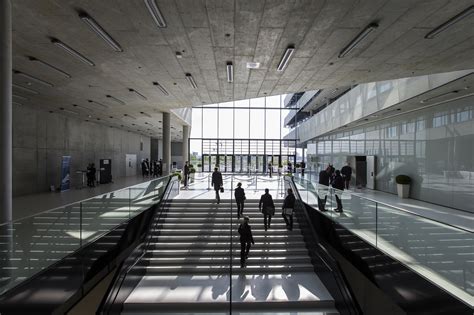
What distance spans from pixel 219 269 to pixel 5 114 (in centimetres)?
758

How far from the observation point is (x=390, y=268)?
6.44 metres

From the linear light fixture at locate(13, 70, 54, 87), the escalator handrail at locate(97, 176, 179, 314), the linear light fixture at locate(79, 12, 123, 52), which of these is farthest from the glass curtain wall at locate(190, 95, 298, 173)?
the linear light fixture at locate(79, 12, 123, 52)

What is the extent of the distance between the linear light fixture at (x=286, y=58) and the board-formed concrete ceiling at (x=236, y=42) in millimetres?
140

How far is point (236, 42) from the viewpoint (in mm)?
7492

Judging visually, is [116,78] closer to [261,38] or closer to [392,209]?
[261,38]

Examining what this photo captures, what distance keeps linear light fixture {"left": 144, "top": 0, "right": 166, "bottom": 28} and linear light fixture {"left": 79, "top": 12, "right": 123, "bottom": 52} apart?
4.29 feet

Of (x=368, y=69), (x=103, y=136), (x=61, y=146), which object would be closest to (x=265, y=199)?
(x=368, y=69)

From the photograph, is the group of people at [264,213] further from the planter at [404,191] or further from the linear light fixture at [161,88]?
the planter at [404,191]

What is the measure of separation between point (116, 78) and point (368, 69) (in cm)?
861

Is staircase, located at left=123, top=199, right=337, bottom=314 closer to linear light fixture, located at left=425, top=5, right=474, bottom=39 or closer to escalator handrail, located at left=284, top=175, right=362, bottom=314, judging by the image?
escalator handrail, located at left=284, top=175, right=362, bottom=314

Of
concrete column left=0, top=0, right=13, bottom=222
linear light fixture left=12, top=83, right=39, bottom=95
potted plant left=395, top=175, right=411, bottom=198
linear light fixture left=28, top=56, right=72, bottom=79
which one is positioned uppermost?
linear light fixture left=28, top=56, right=72, bottom=79

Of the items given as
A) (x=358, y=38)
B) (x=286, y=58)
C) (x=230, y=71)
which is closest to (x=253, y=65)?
(x=230, y=71)

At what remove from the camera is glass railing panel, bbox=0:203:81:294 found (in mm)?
4793

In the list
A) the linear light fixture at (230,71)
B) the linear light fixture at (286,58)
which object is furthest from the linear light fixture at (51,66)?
the linear light fixture at (286,58)
